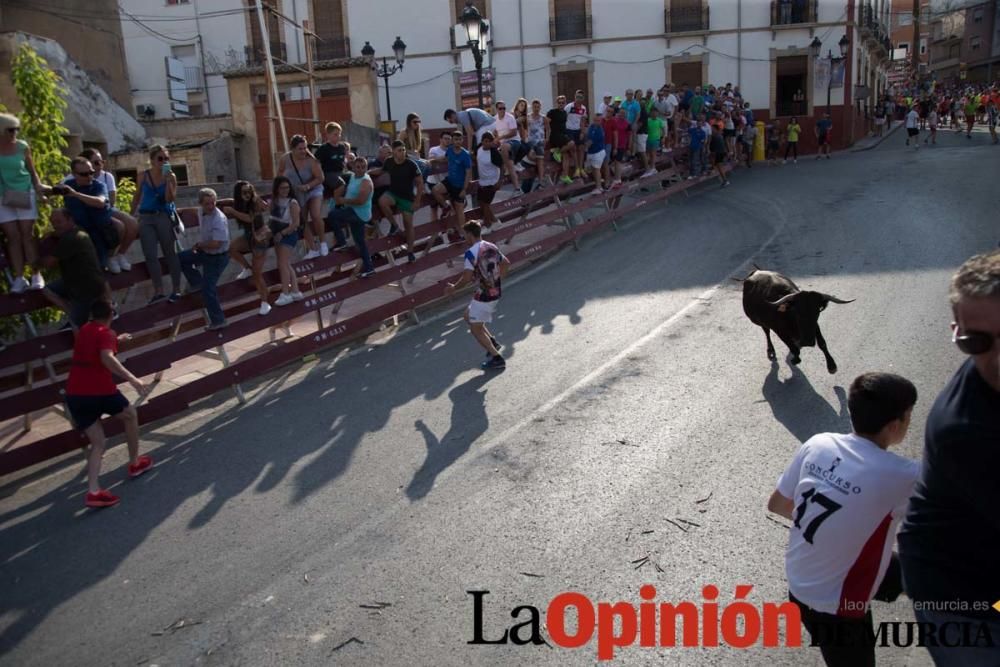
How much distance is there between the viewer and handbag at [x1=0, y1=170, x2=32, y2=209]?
8.02m

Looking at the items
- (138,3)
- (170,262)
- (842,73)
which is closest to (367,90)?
(138,3)

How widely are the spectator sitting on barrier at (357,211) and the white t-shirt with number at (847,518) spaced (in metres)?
8.43

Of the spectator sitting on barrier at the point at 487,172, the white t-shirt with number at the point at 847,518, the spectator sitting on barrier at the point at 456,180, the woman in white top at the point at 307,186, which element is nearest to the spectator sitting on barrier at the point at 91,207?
the woman in white top at the point at 307,186

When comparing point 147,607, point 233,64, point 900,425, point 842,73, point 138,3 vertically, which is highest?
point 138,3

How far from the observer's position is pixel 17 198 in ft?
26.5

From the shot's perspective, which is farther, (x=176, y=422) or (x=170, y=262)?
(x=170, y=262)

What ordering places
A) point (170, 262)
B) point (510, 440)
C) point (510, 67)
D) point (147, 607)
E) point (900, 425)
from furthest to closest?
point (510, 67) < point (170, 262) < point (510, 440) < point (147, 607) < point (900, 425)

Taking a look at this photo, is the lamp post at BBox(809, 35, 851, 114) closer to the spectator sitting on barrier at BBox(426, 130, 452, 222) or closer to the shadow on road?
the spectator sitting on barrier at BBox(426, 130, 452, 222)

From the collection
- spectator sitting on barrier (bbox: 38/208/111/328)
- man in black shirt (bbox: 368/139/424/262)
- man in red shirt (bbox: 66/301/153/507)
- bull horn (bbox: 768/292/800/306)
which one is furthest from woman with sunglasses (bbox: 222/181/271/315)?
bull horn (bbox: 768/292/800/306)

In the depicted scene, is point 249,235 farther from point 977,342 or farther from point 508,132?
point 977,342

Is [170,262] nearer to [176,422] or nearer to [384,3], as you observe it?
[176,422]

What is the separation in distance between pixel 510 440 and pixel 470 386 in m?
1.63

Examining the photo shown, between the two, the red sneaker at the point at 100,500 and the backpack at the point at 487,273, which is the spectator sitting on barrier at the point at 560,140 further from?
the red sneaker at the point at 100,500

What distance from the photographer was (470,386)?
8469mm
